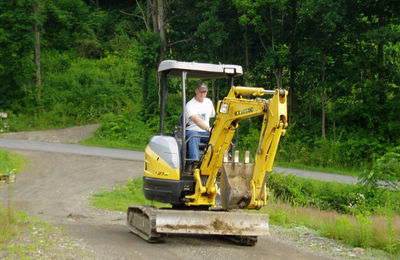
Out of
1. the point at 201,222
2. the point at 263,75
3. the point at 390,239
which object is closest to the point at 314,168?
the point at 263,75

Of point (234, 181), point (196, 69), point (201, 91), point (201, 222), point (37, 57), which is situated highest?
point (37, 57)

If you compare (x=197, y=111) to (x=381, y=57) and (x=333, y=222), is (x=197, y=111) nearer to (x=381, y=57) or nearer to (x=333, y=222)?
(x=333, y=222)

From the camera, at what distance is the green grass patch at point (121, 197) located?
12291mm

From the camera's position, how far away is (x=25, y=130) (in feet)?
84.2

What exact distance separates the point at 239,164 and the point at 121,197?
7.13 m

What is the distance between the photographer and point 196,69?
774cm

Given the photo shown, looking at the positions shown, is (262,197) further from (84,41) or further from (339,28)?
(84,41)

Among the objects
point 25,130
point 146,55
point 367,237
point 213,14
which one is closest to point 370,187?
point 367,237

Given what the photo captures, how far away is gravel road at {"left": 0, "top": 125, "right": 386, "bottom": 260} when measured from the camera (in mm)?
7141

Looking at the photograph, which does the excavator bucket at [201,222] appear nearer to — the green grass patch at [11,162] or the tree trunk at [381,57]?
the green grass patch at [11,162]

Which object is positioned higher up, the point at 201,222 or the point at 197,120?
the point at 197,120

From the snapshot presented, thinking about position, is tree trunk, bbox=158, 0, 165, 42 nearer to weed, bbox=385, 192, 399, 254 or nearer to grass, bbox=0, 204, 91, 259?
grass, bbox=0, 204, 91, 259

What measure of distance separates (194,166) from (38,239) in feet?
8.65

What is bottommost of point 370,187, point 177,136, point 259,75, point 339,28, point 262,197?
point 370,187
